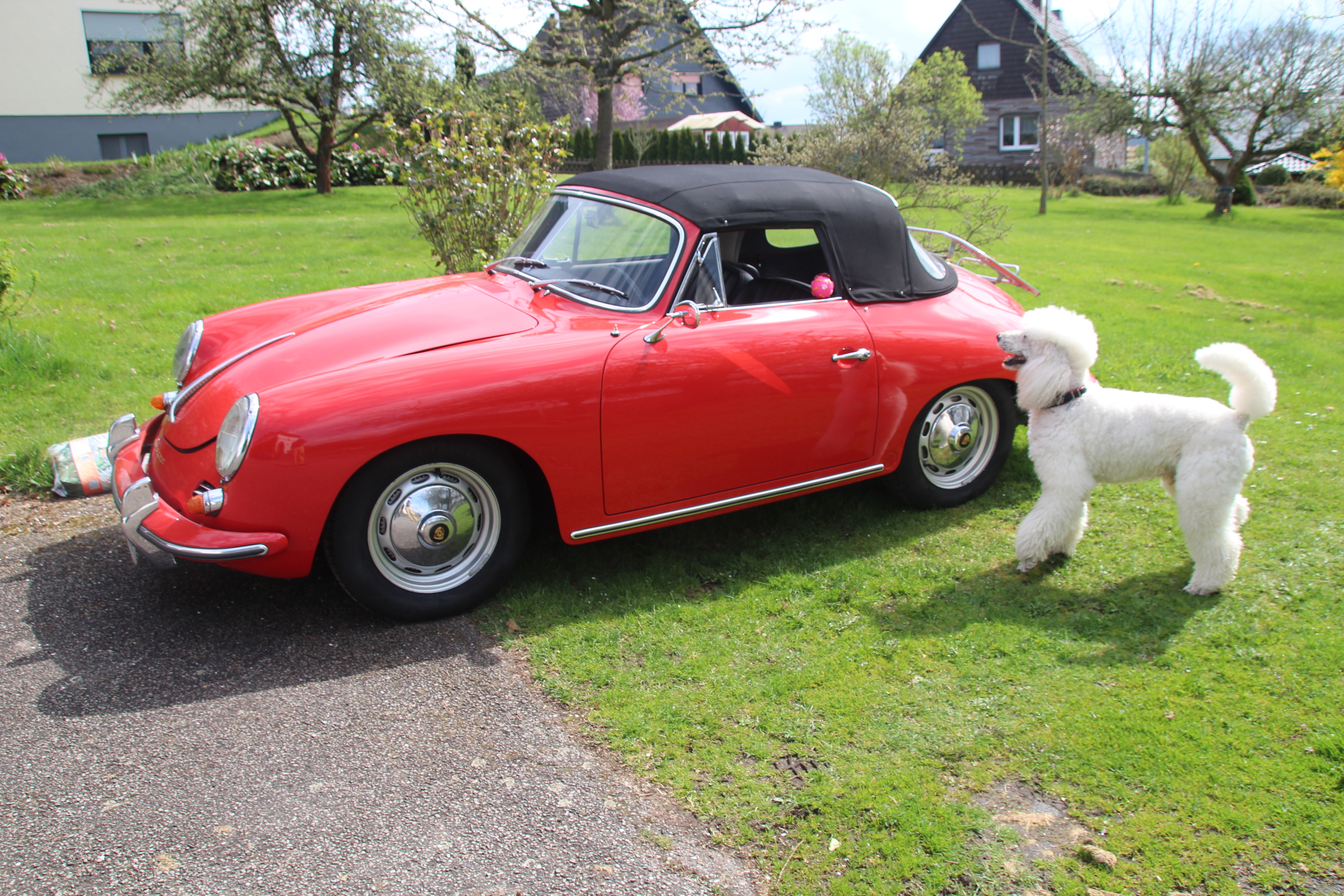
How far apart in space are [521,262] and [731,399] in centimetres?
148

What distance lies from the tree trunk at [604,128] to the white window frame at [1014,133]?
2825cm

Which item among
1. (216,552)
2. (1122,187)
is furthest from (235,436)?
(1122,187)

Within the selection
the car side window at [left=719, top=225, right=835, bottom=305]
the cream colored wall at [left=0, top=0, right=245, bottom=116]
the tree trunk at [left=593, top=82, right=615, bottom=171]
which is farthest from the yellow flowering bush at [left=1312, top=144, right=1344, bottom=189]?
the cream colored wall at [left=0, top=0, right=245, bottom=116]

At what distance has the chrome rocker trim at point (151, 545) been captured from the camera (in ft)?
10.9

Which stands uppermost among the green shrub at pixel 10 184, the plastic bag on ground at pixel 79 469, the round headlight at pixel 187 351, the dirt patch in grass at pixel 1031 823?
the green shrub at pixel 10 184

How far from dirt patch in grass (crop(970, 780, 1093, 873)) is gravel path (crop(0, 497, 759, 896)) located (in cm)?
80

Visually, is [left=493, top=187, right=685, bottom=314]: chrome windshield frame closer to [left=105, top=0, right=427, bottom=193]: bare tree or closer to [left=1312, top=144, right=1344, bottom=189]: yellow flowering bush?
[left=105, top=0, right=427, bottom=193]: bare tree

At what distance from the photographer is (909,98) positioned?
13.7 m

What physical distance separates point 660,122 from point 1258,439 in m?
45.1

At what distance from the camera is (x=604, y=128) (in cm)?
2059

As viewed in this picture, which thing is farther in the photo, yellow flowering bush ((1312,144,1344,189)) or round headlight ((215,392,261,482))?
yellow flowering bush ((1312,144,1344,189))

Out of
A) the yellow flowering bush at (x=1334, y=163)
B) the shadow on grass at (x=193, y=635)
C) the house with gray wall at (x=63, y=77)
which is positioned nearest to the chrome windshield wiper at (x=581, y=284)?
the shadow on grass at (x=193, y=635)

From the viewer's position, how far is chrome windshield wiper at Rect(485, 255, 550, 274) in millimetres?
4676

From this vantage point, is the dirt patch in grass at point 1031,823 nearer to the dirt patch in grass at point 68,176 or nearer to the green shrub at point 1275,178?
the dirt patch in grass at point 68,176
